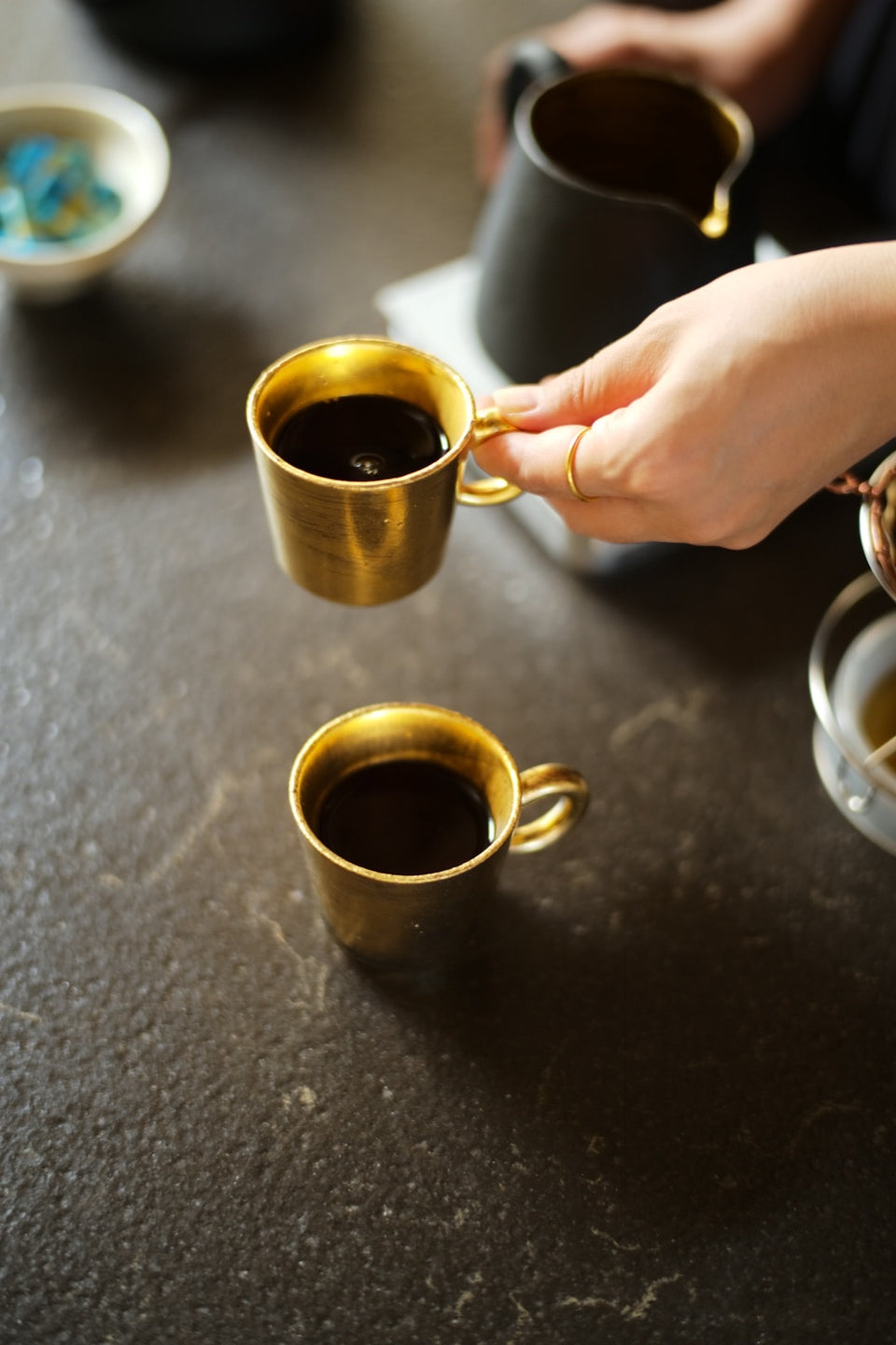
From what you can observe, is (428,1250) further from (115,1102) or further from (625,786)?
(625,786)

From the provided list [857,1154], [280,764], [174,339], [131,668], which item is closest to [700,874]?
[857,1154]

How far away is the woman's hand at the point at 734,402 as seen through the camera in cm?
55

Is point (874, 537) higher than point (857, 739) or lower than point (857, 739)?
higher

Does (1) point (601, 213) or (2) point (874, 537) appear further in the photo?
(1) point (601, 213)

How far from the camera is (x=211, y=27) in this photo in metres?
1.08

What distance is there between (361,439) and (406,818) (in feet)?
0.69

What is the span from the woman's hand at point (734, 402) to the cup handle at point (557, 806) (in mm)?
144

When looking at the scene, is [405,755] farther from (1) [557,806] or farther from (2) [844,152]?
(2) [844,152]

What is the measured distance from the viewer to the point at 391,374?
630mm

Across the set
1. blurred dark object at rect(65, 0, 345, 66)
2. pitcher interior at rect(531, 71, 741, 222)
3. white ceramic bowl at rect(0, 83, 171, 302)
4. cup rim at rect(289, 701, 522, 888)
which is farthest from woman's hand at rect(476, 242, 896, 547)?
blurred dark object at rect(65, 0, 345, 66)

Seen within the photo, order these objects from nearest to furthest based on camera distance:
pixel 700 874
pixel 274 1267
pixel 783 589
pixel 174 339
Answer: pixel 274 1267 < pixel 700 874 < pixel 783 589 < pixel 174 339

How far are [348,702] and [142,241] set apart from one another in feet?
1.72

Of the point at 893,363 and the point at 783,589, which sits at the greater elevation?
the point at 893,363

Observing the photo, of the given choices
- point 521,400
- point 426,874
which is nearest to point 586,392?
point 521,400
